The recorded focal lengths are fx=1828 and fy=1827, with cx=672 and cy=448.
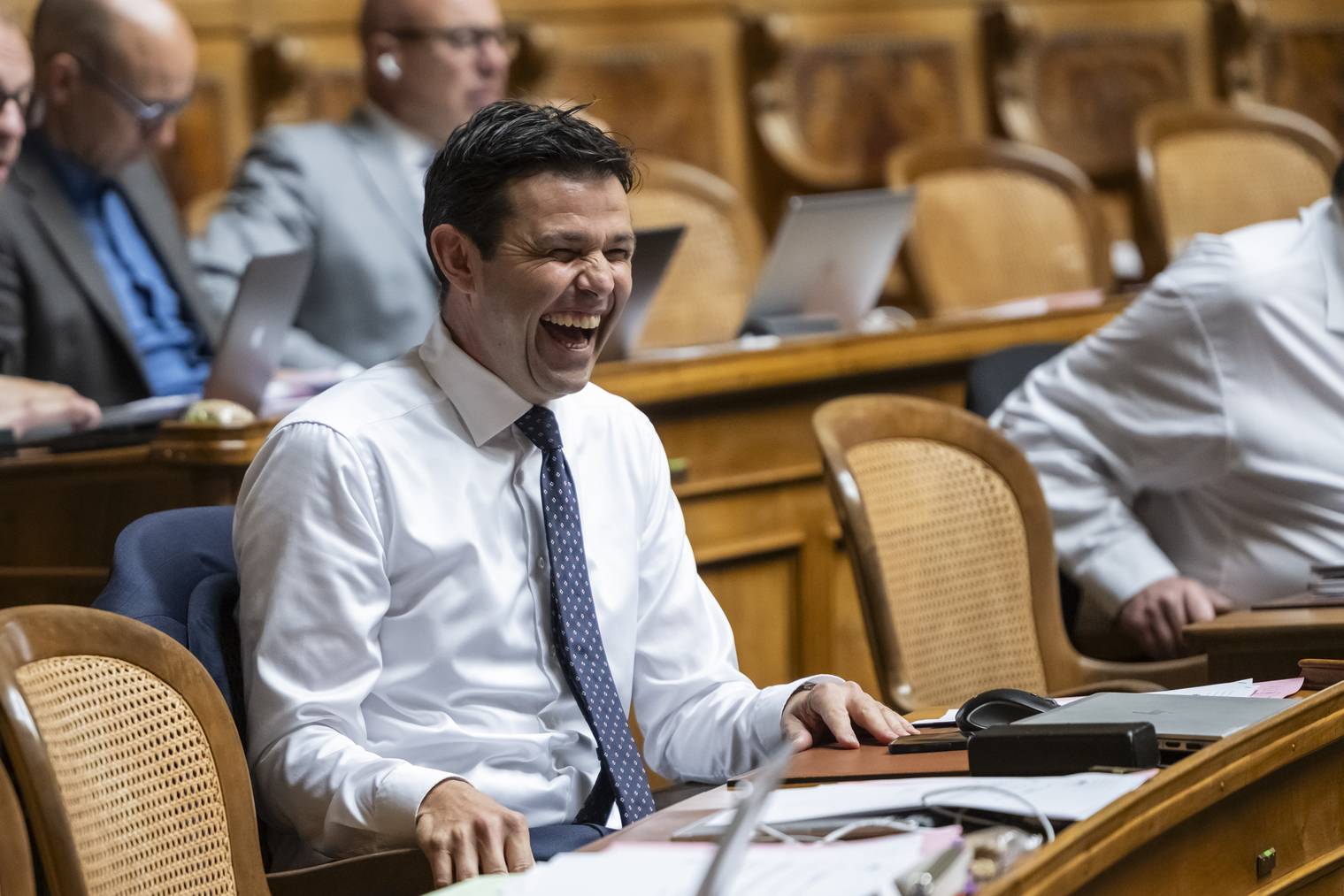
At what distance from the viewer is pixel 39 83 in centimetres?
357

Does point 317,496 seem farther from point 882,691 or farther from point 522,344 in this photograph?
point 882,691

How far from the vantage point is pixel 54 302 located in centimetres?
340

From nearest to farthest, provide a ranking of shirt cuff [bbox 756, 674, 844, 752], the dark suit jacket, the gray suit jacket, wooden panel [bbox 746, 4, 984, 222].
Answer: shirt cuff [bbox 756, 674, 844, 752]
the dark suit jacket
the gray suit jacket
wooden panel [bbox 746, 4, 984, 222]

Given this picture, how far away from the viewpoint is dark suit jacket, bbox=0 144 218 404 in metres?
3.38

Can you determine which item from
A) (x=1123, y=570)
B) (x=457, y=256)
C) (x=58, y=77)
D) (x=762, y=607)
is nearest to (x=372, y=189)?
(x=58, y=77)

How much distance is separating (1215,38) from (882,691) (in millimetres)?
4498

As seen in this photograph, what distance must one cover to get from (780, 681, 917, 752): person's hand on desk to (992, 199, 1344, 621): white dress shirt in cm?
108

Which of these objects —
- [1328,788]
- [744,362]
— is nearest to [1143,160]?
[744,362]

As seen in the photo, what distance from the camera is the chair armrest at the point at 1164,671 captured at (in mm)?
2668

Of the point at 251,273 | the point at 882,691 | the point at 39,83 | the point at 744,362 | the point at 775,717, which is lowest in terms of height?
the point at 882,691

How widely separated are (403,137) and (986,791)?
2.84 metres

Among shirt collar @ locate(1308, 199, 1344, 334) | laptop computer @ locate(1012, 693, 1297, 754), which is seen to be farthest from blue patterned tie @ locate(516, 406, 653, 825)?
shirt collar @ locate(1308, 199, 1344, 334)

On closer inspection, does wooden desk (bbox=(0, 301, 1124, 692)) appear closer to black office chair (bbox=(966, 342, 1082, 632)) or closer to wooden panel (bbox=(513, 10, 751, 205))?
black office chair (bbox=(966, 342, 1082, 632))

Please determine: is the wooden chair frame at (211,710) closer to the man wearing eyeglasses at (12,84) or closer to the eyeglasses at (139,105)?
the man wearing eyeglasses at (12,84)
